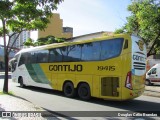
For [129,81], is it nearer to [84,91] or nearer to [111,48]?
[111,48]

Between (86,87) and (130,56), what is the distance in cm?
320

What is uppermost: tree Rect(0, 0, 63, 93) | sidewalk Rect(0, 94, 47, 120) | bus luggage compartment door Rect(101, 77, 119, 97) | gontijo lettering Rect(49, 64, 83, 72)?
tree Rect(0, 0, 63, 93)

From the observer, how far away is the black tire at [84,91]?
15.3m

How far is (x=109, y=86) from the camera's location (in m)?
13.9

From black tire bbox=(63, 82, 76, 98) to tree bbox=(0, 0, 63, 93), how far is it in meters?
3.40

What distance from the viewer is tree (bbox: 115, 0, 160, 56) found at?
20.2 meters

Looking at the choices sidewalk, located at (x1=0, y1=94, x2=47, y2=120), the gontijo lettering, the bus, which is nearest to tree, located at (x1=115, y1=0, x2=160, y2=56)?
the bus

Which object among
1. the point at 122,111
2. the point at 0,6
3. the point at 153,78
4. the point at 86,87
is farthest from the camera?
the point at 153,78

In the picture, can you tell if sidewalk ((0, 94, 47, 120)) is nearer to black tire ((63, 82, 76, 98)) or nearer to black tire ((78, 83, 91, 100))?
black tire ((78, 83, 91, 100))

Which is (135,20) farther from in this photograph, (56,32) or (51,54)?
(56,32)

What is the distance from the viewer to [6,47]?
55.8 feet

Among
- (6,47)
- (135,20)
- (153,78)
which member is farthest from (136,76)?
(153,78)

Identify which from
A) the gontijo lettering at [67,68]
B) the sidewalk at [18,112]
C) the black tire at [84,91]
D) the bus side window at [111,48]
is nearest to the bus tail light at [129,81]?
the bus side window at [111,48]

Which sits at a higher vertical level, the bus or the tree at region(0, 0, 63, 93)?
the tree at region(0, 0, 63, 93)
